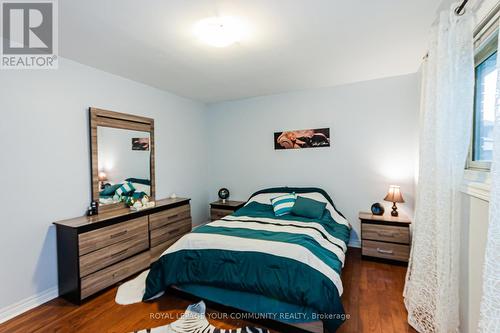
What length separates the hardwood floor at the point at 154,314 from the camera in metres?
1.83

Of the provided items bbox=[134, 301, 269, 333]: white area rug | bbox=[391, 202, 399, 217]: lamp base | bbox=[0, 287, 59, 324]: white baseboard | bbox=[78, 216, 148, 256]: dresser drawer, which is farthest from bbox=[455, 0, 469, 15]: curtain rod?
bbox=[0, 287, 59, 324]: white baseboard

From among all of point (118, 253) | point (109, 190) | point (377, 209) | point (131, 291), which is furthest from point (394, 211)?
point (109, 190)

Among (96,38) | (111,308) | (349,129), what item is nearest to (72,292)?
(111,308)

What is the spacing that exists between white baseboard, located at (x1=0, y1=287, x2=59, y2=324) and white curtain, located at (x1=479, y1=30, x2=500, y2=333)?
10.8 ft

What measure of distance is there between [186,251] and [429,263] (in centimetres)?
202

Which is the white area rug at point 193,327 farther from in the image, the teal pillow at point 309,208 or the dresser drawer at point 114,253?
the teal pillow at point 309,208

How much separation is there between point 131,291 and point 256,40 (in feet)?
9.27

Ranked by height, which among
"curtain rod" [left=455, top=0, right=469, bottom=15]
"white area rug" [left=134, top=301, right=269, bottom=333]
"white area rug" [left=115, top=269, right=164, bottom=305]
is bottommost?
"white area rug" [left=115, top=269, right=164, bottom=305]

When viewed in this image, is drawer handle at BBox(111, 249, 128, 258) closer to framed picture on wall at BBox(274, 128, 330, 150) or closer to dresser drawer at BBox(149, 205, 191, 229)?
dresser drawer at BBox(149, 205, 191, 229)

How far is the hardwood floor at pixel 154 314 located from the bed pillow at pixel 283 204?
112cm

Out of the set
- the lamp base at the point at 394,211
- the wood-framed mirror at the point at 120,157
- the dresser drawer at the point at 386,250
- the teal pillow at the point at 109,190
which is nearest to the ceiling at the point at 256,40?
the wood-framed mirror at the point at 120,157

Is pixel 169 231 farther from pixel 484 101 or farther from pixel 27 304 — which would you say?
pixel 484 101

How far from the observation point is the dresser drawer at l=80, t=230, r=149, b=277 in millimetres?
2188

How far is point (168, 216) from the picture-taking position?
3168 millimetres
